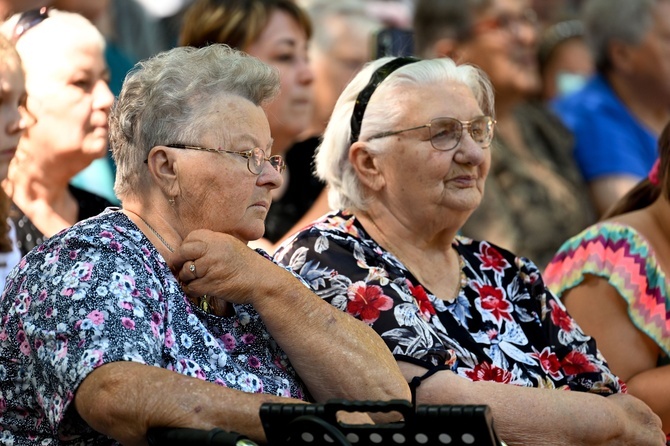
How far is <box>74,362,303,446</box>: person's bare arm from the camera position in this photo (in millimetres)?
2318

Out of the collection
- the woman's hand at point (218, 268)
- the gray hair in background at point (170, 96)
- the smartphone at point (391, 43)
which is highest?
the gray hair in background at point (170, 96)

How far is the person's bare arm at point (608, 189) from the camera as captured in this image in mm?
5781

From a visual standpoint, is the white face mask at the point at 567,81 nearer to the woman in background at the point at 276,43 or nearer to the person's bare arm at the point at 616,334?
the woman in background at the point at 276,43

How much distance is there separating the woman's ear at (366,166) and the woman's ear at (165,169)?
2.97 ft

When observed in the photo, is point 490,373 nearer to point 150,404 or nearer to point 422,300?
point 422,300

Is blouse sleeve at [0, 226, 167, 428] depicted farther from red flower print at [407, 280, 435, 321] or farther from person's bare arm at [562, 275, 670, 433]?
person's bare arm at [562, 275, 670, 433]

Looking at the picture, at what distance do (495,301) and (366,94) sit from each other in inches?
29.9

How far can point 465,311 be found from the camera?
342 centimetres

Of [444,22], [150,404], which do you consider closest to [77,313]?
[150,404]

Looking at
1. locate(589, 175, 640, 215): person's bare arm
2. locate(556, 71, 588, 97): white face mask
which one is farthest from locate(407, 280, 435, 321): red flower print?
locate(556, 71, 588, 97): white face mask

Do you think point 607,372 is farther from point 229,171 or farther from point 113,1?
point 113,1

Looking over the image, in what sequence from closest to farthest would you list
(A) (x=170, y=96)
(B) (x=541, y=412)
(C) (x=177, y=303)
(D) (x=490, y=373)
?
1. (C) (x=177, y=303)
2. (A) (x=170, y=96)
3. (B) (x=541, y=412)
4. (D) (x=490, y=373)

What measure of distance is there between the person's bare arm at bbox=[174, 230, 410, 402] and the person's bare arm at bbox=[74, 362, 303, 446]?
335 mm

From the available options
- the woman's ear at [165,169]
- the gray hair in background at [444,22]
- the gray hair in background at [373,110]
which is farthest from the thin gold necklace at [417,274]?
the gray hair in background at [444,22]
